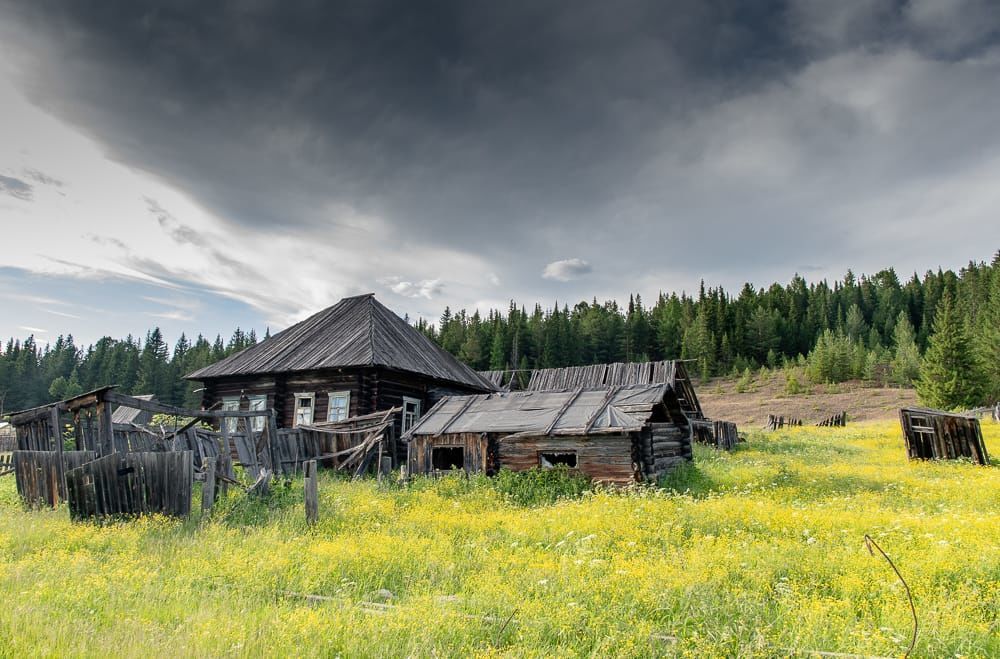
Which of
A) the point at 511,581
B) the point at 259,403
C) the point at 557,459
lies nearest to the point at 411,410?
the point at 259,403

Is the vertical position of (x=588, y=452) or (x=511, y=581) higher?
(x=588, y=452)

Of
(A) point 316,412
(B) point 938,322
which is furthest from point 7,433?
(B) point 938,322

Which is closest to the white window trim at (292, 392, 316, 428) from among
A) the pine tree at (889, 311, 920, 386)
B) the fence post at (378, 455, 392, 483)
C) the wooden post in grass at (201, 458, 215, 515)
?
the fence post at (378, 455, 392, 483)

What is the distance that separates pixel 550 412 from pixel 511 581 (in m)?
9.78

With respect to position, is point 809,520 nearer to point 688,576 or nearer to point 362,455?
point 688,576

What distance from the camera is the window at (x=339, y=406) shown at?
22109 millimetres

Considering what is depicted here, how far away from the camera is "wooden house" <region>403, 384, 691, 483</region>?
14.3m

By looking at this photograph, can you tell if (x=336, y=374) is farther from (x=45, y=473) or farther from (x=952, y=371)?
(x=952, y=371)

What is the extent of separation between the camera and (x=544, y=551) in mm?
7895

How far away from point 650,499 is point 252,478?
10.8m

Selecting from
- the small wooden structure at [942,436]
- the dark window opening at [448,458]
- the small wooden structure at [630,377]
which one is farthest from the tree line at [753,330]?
the dark window opening at [448,458]

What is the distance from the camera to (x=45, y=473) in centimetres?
1230

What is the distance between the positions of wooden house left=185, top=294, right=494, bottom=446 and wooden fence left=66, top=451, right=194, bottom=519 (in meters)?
10.1

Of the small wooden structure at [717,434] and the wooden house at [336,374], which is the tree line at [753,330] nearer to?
the small wooden structure at [717,434]
